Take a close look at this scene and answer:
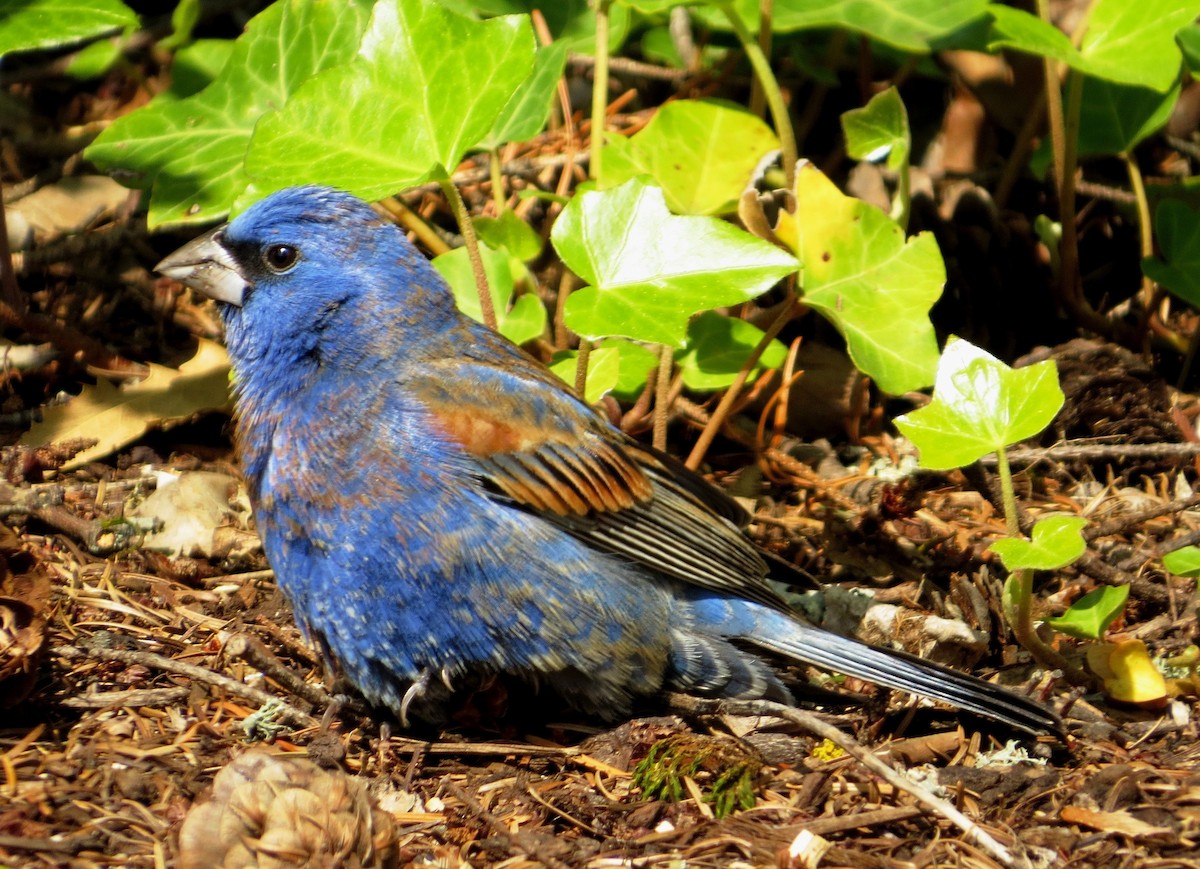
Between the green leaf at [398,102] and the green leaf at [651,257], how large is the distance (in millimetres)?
502

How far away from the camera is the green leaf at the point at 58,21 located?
4113 mm

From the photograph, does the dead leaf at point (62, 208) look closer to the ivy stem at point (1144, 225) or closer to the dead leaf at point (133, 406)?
the dead leaf at point (133, 406)

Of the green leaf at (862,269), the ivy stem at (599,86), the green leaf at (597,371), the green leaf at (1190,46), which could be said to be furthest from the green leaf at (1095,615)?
the green leaf at (1190,46)

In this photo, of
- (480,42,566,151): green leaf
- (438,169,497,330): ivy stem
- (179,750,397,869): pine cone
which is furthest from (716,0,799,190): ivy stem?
(179,750,397,869): pine cone

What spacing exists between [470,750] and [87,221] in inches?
139

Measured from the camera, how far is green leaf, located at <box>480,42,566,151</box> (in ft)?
16.0

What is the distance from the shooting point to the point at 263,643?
159 inches

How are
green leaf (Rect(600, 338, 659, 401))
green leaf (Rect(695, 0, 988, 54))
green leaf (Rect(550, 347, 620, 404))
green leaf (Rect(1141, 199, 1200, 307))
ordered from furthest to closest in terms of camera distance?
green leaf (Rect(1141, 199, 1200, 307)) < green leaf (Rect(695, 0, 988, 54)) < green leaf (Rect(600, 338, 659, 401)) < green leaf (Rect(550, 347, 620, 404))

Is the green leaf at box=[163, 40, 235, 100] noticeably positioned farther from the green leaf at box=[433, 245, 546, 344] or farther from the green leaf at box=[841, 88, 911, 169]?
the green leaf at box=[841, 88, 911, 169]

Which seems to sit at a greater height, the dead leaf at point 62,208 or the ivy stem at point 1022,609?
the dead leaf at point 62,208

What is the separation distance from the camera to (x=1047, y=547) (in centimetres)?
347

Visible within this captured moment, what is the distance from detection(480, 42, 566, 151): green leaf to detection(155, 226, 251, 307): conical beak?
1.30 m

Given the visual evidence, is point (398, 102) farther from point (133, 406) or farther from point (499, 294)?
point (133, 406)

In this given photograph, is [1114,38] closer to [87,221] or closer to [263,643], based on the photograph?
[263,643]
